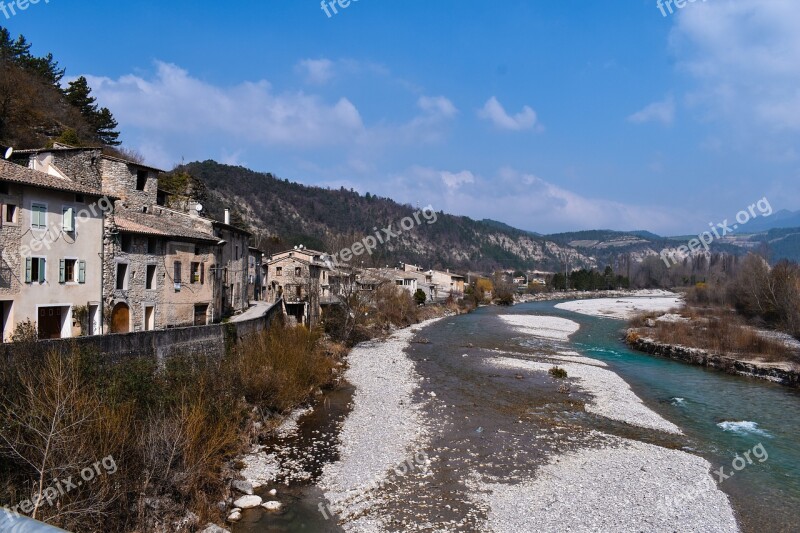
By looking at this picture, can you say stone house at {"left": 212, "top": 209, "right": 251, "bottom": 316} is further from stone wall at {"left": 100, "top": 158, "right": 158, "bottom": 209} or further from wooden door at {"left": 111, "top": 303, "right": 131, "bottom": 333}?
wooden door at {"left": 111, "top": 303, "right": 131, "bottom": 333}

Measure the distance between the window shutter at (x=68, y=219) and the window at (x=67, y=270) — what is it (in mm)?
1456

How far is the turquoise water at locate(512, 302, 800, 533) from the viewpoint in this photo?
15.6 m

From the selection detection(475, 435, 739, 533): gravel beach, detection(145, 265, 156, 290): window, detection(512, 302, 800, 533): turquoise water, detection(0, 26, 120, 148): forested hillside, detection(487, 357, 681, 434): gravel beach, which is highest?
detection(0, 26, 120, 148): forested hillside

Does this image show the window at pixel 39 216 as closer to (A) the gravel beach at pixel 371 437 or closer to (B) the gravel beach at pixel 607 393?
(A) the gravel beach at pixel 371 437

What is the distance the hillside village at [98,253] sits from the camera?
21156 millimetres

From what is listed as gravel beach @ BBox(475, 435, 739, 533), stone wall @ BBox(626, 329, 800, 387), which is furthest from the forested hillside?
stone wall @ BBox(626, 329, 800, 387)

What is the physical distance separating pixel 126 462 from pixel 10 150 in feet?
64.3

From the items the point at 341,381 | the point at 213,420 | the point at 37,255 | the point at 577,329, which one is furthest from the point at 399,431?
the point at 577,329

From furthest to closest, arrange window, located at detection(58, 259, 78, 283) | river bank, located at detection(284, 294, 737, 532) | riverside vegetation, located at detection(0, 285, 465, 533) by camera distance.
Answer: window, located at detection(58, 259, 78, 283) < river bank, located at detection(284, 294, 737, 532) < riverside vegetation, located at detection(0, 285, 465, 533)

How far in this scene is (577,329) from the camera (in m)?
62.7

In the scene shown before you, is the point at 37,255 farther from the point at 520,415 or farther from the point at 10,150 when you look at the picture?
the point at 520,415

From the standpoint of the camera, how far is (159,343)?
21.0 m

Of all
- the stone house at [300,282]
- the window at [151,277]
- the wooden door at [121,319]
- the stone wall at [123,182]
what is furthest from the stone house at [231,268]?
the wooden door at [121,319]

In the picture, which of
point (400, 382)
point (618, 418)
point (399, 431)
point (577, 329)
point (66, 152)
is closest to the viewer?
point (399, 431)
